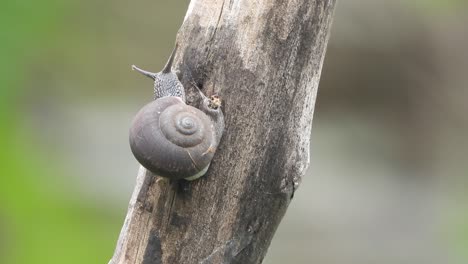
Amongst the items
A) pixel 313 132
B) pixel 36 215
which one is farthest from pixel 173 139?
pixel 313 132

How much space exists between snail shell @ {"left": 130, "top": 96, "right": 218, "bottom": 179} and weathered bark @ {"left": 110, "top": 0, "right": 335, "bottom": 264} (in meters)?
0.15

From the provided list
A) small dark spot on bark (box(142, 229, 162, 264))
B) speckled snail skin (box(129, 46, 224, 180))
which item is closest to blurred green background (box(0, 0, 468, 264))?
small dark spot on bark (box(142, 229, 162, 264))

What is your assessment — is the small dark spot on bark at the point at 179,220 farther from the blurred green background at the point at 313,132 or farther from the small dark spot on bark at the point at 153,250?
the blurred green background at the point at 313,132

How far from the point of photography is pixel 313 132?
7.84 m

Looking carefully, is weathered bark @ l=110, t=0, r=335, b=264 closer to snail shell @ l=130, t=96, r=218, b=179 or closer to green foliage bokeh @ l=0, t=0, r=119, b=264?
snail shell @ l=130, t=96, r=218, b=179

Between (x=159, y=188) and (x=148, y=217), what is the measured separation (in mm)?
113

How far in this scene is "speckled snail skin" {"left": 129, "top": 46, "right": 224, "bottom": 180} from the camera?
2242mm

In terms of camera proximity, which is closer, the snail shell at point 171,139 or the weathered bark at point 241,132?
the snail shell at point 171,139

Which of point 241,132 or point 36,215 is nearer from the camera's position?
point 241,132

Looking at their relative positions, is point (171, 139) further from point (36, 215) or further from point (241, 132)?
point (36, 215)

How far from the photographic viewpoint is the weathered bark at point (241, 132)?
8.00 feet

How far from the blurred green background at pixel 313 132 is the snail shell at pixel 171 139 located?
16.0 feet

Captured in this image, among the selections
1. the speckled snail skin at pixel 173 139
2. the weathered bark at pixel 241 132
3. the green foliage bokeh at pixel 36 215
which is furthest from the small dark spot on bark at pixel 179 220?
the green foliage bokeh at pixel 36 215

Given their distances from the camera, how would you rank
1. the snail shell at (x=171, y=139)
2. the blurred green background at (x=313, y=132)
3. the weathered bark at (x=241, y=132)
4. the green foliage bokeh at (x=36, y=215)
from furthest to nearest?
1. the blurred green background at (x=313, y=132)
2. the green foliage bokeh at (x=36, y=215)
3. the weathered bark at (x=241, y=132)
4. the snail shell at (x=171, y=139)
